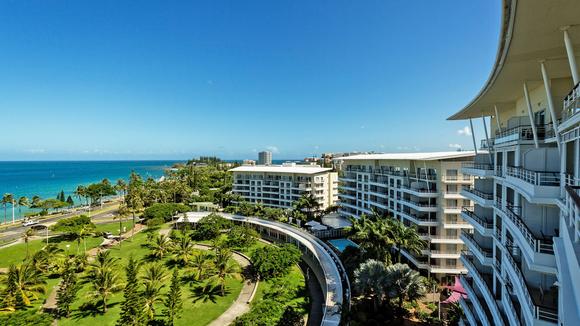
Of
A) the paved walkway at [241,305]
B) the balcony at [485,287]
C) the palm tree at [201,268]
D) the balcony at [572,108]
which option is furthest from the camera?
the palm tree at [201,268]

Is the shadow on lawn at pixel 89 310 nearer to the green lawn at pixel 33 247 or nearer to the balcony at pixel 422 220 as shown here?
the green lawn at pixel 33 247

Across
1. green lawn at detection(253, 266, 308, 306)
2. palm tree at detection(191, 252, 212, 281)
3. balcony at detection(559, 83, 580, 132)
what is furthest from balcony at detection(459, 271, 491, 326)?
palm tree at detection(191, 252, 212, 281)

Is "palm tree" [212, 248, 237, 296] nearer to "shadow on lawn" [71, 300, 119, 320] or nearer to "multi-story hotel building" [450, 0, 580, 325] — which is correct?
"shadow on lawn" [71, 300, 119, 320]

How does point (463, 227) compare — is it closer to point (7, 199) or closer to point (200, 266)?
point (200, 266)

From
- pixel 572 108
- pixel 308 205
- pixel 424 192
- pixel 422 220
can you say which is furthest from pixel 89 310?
pixel 424 192

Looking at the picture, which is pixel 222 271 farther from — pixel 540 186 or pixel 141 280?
pixel 540 186

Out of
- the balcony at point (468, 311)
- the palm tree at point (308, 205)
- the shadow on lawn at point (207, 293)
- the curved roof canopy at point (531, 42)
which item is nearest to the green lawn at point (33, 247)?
the shadow on lawn at point (207, 293)

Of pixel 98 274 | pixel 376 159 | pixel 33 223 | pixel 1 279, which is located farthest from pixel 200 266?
pixel 33 223
